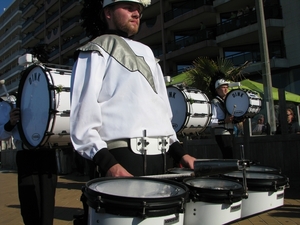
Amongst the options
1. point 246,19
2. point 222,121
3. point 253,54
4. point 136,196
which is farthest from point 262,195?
point 253,54

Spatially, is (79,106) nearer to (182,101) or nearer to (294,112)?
(182,101)

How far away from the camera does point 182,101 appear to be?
A: 6.12m

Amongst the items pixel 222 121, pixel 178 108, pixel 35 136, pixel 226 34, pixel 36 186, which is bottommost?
pixel 36 186

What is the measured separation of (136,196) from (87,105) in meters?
0.57

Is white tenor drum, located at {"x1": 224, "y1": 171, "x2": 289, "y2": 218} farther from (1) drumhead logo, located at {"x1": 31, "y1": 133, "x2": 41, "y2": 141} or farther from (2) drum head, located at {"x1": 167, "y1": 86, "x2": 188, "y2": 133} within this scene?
(2) drum head, located at {"x1": 167, "y1": 86, "x2": 188, "y2": 133}

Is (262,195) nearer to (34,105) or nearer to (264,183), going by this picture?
(264,183)

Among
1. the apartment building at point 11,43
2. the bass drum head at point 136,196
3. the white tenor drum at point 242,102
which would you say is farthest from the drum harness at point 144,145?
the apartment building at point 11,43

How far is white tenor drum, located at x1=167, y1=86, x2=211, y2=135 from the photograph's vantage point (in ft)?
19.6

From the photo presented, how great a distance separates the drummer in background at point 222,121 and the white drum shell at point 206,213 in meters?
4.42

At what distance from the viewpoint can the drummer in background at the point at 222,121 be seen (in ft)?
19.2

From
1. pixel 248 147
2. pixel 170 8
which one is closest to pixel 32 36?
pixel 170 8

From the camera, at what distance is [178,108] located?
6176mm

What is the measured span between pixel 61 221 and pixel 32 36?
162ft

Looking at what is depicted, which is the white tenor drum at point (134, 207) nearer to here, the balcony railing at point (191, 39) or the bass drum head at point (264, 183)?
the bass drum head at point (264, 183)
